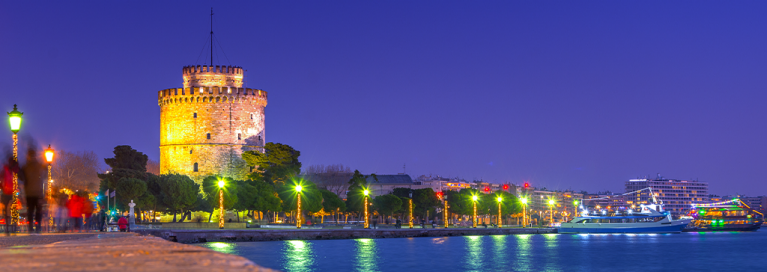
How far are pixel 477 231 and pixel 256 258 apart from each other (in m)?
30.5

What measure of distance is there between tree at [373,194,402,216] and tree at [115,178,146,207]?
2790 cm

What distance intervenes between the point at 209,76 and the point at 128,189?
564 inches

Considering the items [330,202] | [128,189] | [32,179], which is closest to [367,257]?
[128,189]

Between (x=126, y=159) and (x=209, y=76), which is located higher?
(x=209, y=76)

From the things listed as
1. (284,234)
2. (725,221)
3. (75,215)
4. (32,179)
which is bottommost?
(725,221)

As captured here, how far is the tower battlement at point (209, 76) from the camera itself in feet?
204

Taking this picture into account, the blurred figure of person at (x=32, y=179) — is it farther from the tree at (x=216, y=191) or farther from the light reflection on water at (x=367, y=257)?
the tree at (x=216, y=191)

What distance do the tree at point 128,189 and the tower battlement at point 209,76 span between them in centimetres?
1289

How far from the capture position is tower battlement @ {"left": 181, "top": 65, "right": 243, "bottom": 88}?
62.2 metres

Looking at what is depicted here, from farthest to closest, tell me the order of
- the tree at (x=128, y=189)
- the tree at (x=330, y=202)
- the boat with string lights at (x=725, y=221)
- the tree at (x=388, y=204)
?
the boat with string lights at (x=725, y=221)
the tree at (x=388, y=204)
the tree at (x=330, y=202)
the tree at (x=128, y=189)

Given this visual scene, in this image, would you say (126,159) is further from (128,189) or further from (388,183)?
(388,183)

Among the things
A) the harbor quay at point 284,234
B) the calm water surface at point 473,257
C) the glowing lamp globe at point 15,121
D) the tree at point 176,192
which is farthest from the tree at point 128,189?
the glowing lamp globe at point 15,121

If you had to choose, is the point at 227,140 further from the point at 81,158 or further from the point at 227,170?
the point at 81,158

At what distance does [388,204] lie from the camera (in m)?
74.4
